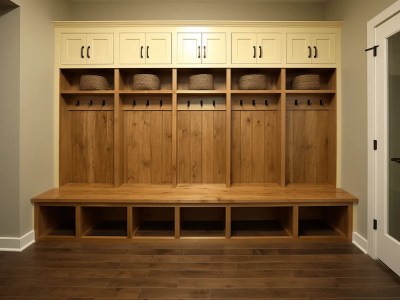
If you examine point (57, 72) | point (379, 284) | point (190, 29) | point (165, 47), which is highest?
point (190, 29)

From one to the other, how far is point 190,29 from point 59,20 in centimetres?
157

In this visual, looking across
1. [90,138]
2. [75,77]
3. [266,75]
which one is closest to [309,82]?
[266,75]

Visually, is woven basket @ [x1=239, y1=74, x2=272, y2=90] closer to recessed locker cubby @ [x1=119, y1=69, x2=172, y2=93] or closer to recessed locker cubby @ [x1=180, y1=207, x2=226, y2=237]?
recessed locker cubby @ [x1=119, y1=69, x2=172, y2=93]

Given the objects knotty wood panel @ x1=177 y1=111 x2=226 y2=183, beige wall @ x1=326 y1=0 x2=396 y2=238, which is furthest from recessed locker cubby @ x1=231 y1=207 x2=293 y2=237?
beige wall @ x1=326 y1=0 x2=396 y2=238

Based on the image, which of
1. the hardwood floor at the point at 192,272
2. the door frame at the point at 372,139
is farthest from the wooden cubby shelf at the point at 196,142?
the door frame at the point at 372,139

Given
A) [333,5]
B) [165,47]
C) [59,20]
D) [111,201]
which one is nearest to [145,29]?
[165,47]

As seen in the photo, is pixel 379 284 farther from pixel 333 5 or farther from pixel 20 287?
pixel 333 5

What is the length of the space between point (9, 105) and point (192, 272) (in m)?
2.24

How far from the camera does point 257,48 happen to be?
2.99m

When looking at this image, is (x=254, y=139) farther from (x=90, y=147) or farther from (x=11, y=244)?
(x=11, y=244)

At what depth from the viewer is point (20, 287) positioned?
1.90 m

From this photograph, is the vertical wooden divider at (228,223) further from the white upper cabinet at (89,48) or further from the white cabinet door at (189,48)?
the white upper cabinet at (89,48)

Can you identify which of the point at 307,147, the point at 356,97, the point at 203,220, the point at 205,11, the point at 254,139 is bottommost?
the point at 203,220

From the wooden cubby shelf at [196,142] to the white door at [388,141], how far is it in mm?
804
